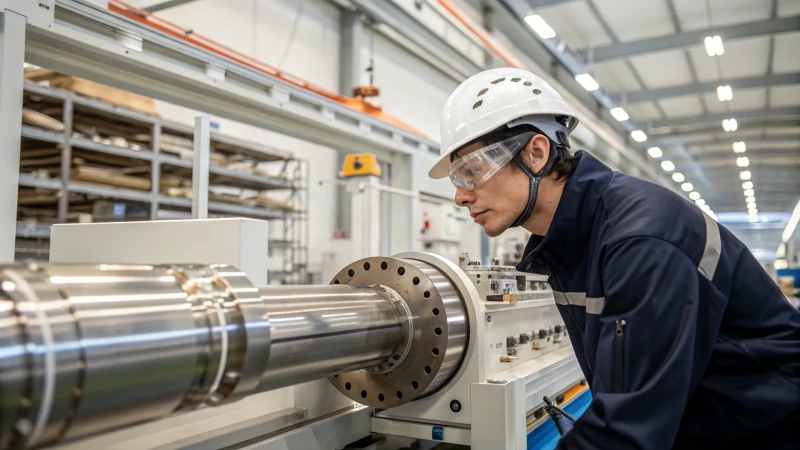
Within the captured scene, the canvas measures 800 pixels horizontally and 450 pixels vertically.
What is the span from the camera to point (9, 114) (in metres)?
1.32

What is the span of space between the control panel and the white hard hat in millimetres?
292

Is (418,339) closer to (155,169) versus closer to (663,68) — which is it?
(155,169)

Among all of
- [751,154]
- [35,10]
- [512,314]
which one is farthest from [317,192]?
[751,154]

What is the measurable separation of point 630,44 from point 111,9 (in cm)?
494

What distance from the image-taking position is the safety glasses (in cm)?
109

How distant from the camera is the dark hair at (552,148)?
3.60ft

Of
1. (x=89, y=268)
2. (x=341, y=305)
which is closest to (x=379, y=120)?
(x=341, y=305)

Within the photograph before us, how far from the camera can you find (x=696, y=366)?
0.88m

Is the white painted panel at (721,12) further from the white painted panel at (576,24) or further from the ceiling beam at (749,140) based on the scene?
the ceiling beam at (749,140)

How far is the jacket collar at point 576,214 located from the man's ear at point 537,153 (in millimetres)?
64

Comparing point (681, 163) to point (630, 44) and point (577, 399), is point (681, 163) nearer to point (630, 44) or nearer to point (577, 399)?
point (630, 44)

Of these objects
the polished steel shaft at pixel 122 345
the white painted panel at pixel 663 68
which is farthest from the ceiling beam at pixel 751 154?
the polished steel shaft at pixel 122 345

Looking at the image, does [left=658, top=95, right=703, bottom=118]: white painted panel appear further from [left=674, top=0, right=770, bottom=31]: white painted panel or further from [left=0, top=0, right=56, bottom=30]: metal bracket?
[left=0, top=0, right=56, bottom=30]: metal bracket

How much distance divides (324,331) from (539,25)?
3.52 metres
